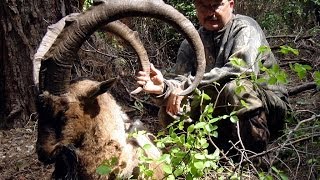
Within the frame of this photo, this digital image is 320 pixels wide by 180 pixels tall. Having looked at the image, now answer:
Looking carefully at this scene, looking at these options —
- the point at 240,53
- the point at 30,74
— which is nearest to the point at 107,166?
the point at 240,53

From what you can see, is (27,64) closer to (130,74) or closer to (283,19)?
(130,74)

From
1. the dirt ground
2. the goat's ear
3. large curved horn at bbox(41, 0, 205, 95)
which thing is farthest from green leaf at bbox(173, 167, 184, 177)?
the dirt ground

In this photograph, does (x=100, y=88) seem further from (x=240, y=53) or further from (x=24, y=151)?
(x=24, y=151)

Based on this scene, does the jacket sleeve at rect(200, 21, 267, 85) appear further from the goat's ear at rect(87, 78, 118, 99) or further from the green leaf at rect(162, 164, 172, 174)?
the green leaf at rect(162, 164, 172, 174)

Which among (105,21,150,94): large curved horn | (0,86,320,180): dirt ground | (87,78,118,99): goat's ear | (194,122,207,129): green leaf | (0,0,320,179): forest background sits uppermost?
(105,21,150,94): large curved horn

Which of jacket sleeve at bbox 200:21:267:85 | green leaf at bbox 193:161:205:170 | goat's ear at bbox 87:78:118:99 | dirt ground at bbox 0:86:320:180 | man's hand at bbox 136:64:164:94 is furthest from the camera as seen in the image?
dirt ground at bbox 0:86:320:180

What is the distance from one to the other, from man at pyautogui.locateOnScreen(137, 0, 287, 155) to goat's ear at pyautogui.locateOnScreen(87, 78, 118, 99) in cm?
39

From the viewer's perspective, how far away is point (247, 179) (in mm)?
4164

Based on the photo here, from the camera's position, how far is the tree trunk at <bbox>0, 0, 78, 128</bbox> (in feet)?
22.6

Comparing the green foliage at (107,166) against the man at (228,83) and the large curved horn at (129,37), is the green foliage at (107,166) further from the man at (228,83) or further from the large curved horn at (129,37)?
the large curved horn at (129,37)

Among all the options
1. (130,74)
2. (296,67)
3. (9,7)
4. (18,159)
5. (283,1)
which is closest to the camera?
(296,67)

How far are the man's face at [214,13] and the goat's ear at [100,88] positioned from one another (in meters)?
1.33

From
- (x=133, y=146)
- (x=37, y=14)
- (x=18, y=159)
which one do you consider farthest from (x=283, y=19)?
(x=133, y=146)

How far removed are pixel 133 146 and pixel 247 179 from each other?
3.15ft
